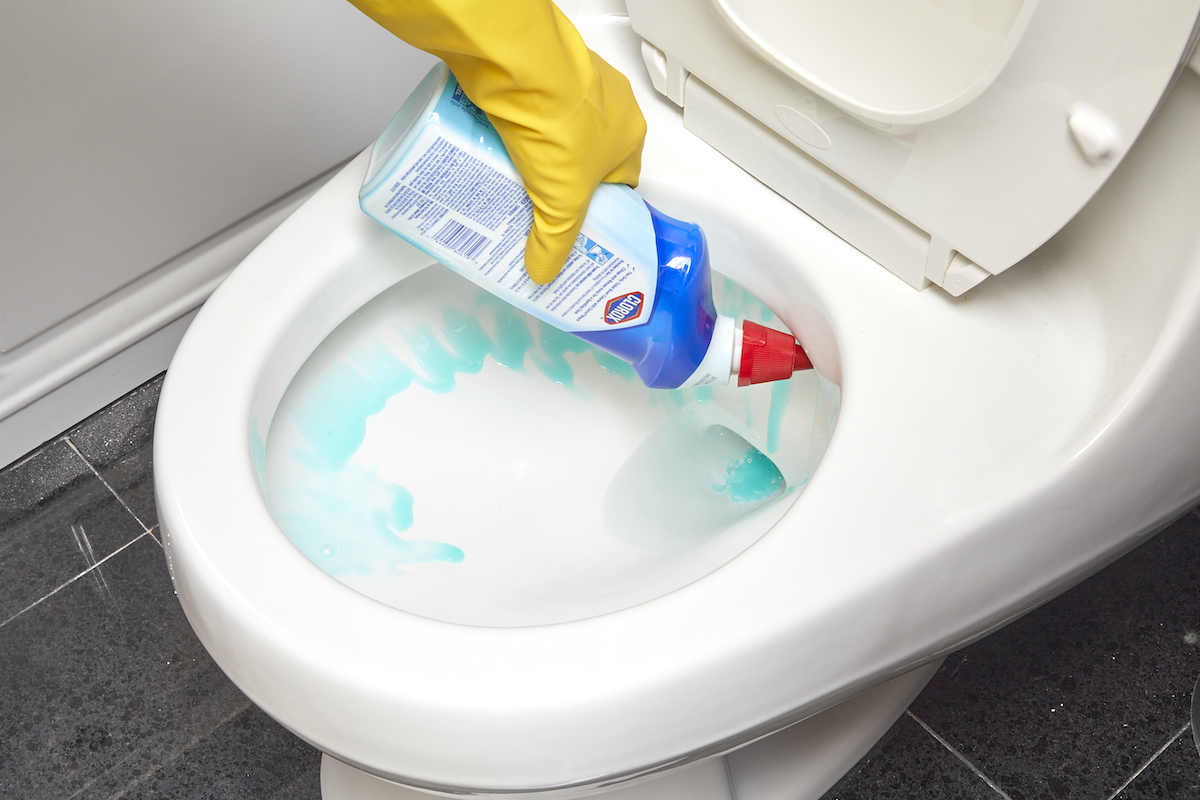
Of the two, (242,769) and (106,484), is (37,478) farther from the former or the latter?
(242,769)

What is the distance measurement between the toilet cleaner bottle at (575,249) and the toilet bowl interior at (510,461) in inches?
3.0

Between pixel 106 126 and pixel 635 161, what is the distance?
504mm

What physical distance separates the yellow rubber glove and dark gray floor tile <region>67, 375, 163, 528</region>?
590 millimetres

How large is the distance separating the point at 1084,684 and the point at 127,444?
0.85 m

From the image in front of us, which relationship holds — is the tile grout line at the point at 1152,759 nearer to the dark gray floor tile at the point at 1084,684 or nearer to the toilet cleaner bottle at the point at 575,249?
the dark gray floor tile at the point at 1084,684

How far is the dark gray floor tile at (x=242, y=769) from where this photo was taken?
789 mm

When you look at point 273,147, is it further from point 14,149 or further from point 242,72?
point 14,149

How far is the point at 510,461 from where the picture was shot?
669 mm

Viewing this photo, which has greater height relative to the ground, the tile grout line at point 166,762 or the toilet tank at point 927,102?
the toilet tank at point 927,102

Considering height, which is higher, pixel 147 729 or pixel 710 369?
pixel 710 369

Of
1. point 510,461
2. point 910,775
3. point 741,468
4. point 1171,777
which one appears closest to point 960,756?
point 910,775

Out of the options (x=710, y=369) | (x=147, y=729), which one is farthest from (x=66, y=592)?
(x=710, y=369)

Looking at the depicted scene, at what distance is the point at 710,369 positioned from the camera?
1.90 feet

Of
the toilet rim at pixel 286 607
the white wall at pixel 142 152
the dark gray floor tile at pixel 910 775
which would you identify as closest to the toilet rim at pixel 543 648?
the toilet rim at pixel 286 607
